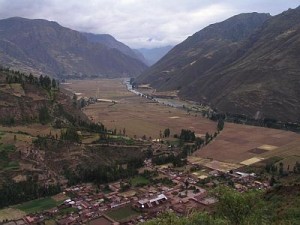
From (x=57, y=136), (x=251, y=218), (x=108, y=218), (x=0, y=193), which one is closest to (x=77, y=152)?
(x=57, y=136)

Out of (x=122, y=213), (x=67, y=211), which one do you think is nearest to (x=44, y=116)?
(x=67, y=211)

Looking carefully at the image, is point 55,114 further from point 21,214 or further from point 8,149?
point 21,214

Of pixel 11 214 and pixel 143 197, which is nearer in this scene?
pixel 11 214

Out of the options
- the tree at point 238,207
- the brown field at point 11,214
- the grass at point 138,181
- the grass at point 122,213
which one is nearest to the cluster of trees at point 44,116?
the grass at point 138,181

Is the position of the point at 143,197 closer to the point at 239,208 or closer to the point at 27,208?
the point at 27,208

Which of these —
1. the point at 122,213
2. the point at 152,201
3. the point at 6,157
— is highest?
the point at 6,157

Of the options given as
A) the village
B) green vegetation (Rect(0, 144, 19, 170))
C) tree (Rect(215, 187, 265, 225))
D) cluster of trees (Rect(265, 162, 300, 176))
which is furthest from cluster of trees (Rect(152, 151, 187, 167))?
tree (Rect(215, 187, 265, 225))

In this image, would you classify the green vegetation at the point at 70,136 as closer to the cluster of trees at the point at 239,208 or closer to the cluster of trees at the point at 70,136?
the cluster of trees at the point at 70,136

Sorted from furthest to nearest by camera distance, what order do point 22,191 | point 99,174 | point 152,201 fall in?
point 99,174 → point 22,191 → point 152,201
